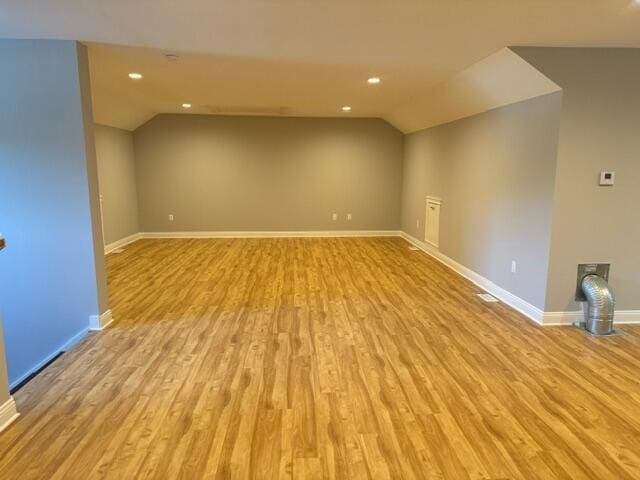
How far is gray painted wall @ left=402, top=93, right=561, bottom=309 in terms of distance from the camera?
12.0ft

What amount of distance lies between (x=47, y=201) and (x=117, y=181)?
4119 mm

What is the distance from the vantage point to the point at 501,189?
437cm

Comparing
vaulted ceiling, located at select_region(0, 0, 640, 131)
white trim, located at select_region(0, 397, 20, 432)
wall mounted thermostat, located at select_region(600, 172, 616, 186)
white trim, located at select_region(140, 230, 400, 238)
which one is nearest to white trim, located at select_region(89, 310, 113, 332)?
white trim, located at select_region(0, 397, 20, 432)

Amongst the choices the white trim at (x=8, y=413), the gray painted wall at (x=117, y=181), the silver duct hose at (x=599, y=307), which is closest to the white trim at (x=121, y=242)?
the gray painted wall at (x=117, y=181)

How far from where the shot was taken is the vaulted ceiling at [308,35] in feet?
8.29

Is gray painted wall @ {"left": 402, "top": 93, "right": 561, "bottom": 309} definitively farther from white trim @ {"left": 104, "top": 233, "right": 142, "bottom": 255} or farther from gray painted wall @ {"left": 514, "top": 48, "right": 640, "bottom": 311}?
white trim @ {"left": 104, "top": 233, "right": 142, "bottom": 255}

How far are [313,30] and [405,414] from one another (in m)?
2.68

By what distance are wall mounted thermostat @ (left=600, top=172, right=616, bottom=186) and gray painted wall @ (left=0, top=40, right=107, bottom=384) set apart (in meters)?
4.39

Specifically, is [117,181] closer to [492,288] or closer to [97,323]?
[97,323]

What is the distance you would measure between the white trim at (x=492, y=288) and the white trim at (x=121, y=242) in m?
5.41

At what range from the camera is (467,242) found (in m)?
5.30

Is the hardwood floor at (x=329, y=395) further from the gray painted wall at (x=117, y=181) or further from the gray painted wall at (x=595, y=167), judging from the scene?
the gray painted wall at (x=117, y=181)

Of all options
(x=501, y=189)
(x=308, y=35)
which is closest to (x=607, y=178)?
(x=501, y=189)

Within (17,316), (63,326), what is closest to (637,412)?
(63,326)
